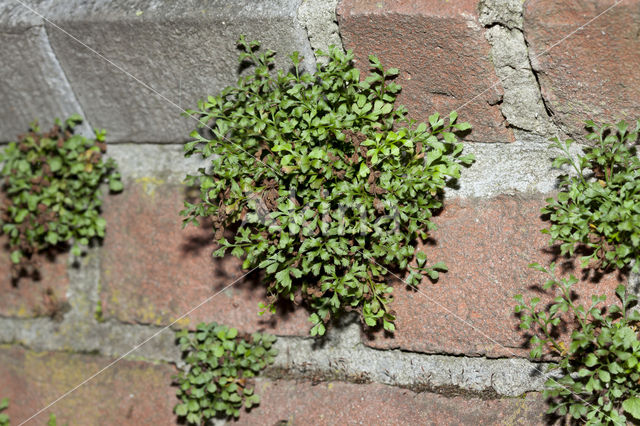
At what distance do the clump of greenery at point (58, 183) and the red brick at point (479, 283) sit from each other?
0.94 meters

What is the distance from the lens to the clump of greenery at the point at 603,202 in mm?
1371

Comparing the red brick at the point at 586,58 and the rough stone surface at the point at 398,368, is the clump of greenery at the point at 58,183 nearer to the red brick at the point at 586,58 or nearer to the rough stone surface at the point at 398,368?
the rough stone surface at the point at 398,368

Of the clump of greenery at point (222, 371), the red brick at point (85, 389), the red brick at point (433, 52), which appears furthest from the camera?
the red brick at point (85, 389)

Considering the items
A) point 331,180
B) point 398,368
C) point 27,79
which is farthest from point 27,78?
point 398,368

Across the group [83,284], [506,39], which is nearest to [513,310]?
[506,39]

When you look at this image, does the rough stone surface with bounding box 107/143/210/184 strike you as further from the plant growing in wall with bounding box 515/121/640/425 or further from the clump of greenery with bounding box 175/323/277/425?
the plant growing in wall with bounding box 515/121/640/425

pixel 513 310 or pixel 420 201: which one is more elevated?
pixel 420 201

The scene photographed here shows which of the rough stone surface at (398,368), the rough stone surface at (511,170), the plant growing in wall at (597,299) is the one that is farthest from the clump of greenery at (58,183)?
the plant growing in wall at (597,299)

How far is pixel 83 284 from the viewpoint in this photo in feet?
6.58

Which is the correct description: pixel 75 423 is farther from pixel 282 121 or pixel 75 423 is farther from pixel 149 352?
pixel 282 121

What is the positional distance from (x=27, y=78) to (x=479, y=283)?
54.4 inches

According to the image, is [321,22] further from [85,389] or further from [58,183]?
[85,389]

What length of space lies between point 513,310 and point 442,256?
0.67 feet

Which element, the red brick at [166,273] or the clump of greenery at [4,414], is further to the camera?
the clump of greenery at [4,414]
